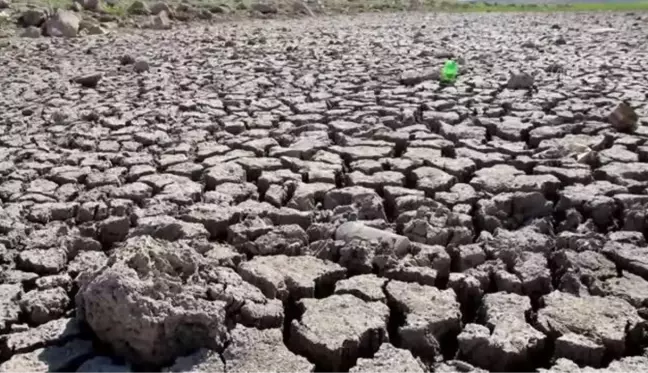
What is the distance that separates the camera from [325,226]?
3.11 m

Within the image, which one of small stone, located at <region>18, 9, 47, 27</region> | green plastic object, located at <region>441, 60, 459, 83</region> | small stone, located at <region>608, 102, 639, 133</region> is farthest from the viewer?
small stone, located at <region>18, 9, 47, 27</region>

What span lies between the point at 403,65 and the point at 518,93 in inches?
74.9

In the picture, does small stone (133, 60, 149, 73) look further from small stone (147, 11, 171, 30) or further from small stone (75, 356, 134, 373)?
small stone (147, 11, 171, 30)

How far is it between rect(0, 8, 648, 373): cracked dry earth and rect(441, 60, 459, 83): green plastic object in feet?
0.43

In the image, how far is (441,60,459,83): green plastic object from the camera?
6373 mm

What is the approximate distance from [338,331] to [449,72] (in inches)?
182

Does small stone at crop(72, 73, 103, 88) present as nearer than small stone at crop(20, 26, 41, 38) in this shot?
Yes

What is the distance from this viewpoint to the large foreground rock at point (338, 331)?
221 centimetres

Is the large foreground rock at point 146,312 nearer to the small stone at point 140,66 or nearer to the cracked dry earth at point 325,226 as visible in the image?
the cracked dry earth at point 325,226

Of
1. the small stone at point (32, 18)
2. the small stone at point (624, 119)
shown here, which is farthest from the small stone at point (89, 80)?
the small stone at point (32, 18)

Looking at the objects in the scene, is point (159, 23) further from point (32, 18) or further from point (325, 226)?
point (325, 226)

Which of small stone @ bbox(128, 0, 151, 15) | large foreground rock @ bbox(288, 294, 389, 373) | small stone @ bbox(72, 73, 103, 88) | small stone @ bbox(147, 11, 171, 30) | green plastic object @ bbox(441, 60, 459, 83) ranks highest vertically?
large foreground rock @ bbox(288, 294, 389, 373)

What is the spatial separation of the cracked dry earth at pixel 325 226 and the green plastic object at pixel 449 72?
13cm

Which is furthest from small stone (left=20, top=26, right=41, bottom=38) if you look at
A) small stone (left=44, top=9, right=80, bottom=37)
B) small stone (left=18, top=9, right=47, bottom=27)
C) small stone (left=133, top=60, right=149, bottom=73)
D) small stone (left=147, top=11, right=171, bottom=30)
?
small stone (left=133, top=60, right=149, bottom=73)
